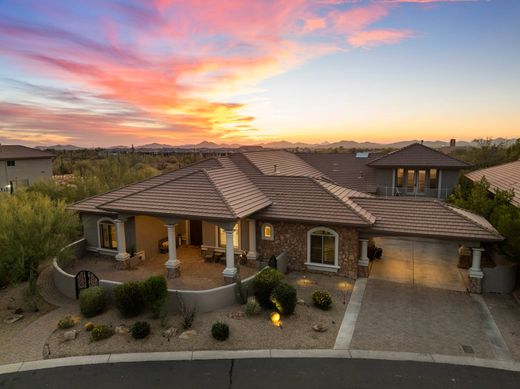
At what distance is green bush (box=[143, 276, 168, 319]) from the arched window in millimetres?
8422

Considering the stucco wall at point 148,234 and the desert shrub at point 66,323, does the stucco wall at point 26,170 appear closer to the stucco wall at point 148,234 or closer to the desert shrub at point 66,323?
the stucco wall at point 148,234

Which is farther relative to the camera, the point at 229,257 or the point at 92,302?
the point at 229,257

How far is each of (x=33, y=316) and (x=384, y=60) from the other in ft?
89.9

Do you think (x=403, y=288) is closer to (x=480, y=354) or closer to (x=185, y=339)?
(x=480, y=354)

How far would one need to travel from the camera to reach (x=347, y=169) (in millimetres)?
37688

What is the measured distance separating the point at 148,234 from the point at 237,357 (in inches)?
478

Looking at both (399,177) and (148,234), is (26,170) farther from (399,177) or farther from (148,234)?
(399,177)

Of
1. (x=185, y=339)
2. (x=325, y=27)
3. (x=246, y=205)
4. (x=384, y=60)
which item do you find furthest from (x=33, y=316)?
(x=384, y=60)

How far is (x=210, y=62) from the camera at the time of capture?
2550 cm

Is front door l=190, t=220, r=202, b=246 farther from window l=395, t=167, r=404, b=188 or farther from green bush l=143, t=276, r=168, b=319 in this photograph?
window l=395, t=167, r=404, b=188

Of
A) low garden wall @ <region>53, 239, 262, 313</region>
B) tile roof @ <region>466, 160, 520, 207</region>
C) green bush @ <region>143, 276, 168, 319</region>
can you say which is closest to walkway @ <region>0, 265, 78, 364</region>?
low garden wall @ <region>53, 239, 262, 313</region>

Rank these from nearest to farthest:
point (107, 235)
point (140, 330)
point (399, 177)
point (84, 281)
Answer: point (140, 330) < point (84, 281) < point (107, 235) < point (399, 177)

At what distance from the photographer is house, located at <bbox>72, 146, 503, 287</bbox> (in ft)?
55.3

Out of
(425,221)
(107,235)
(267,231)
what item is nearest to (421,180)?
(425,221)
